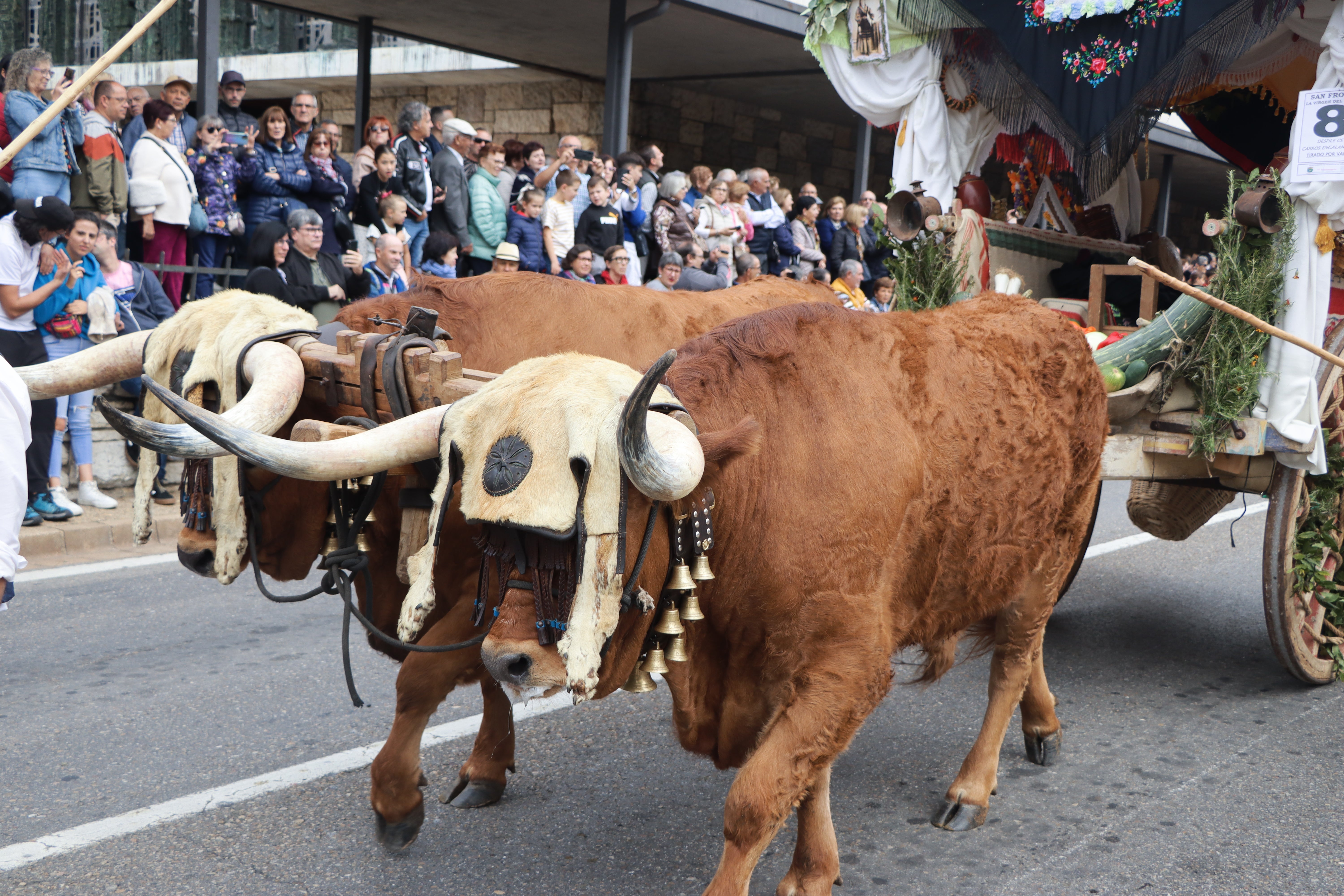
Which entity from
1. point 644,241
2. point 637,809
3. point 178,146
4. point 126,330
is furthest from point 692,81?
point 637,809

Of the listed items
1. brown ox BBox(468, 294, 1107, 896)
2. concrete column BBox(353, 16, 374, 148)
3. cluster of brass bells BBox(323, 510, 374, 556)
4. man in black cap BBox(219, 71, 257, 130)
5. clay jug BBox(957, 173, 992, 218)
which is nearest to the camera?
brown ox BBox(468, 294, 1107, 896)

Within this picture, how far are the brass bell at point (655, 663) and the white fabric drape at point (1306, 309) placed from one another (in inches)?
127

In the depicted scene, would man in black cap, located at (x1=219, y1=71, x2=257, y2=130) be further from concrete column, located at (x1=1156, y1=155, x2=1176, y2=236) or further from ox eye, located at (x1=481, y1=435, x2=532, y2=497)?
concrete column, located at (x1=1156, y1=155, x2=1176, y2=236)

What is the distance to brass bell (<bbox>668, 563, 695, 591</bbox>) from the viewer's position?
2729mm

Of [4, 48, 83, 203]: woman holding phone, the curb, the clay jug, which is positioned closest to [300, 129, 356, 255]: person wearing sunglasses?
[4, 48, 83, 203]: woman holding phone

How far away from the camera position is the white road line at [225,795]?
337 centimetres

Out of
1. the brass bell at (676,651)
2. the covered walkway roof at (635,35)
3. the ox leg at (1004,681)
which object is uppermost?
the covered walkway roof at (635,35)

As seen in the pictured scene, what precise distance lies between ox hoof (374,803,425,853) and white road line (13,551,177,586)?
11.6 feet

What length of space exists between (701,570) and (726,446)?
324 mm

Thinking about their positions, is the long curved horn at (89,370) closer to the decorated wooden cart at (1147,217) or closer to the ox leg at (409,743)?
the ox leg at (409,743)

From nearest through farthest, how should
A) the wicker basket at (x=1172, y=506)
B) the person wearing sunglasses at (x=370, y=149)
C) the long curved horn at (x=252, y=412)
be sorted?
the long curved horn at (x=252, y=412)
the wicker basket at (x=1172, y=506)
the person wearing sunglasses at (x=370, y=149)

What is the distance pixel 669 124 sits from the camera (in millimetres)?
17969

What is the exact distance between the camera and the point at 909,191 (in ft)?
19.7

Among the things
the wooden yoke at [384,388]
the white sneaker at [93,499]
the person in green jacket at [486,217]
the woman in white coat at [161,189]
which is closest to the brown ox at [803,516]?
the wooden yoke at [384,388]
